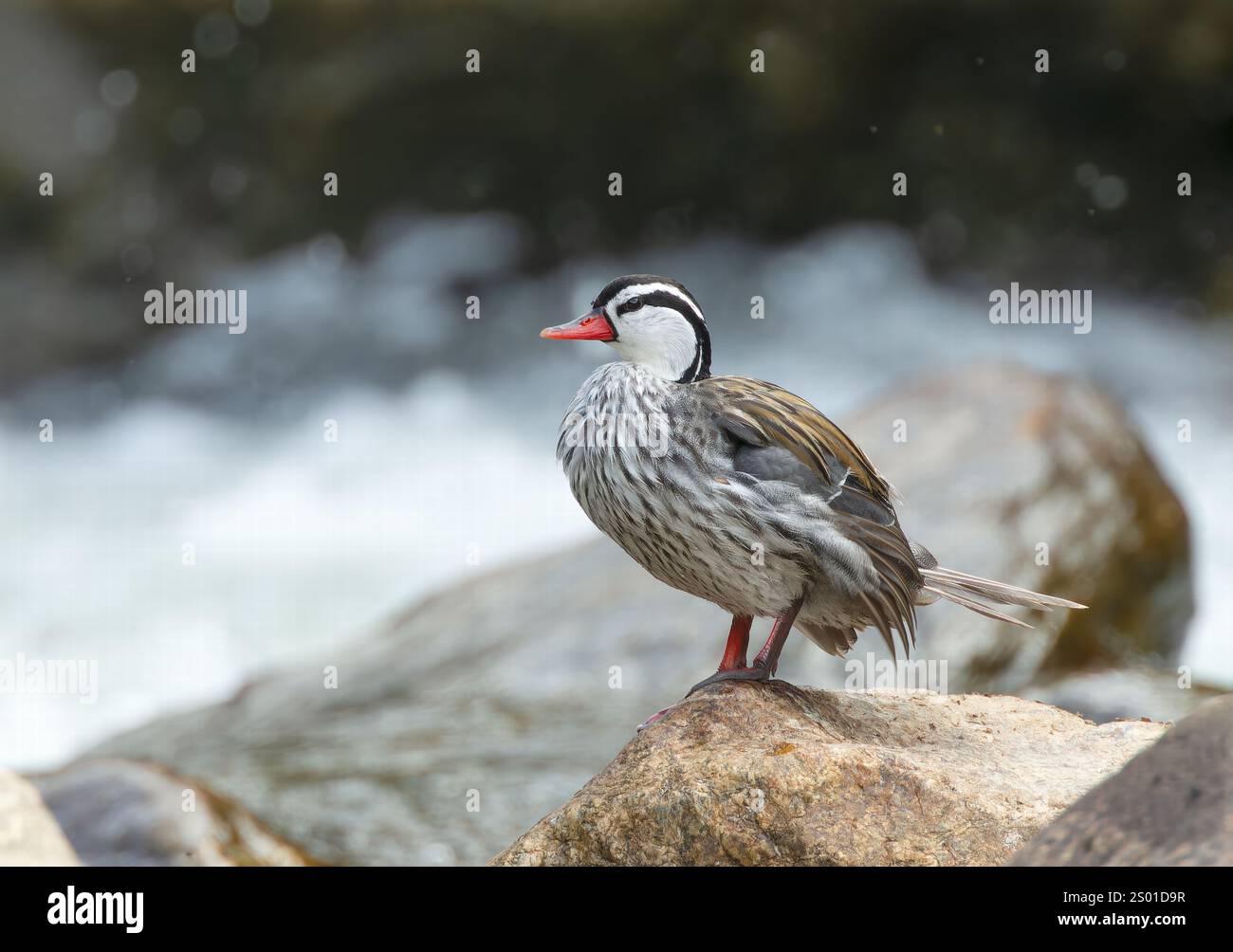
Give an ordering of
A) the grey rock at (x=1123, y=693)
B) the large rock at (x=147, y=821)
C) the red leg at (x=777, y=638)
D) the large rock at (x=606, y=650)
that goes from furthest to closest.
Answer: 1. the large rock at (x=606, y=650)
2. the grey rock at (x=1123, y=693)
3. the large rock at (x=147, y=821)
4. the red leg at (x=777, y=638)

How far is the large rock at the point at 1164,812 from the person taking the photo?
3.33 m

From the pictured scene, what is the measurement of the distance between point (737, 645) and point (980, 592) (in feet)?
3.30

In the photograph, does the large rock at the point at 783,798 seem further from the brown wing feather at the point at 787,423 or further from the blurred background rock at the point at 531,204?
the blurred background rock at the point at 531,204

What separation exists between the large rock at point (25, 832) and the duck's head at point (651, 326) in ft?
8.12

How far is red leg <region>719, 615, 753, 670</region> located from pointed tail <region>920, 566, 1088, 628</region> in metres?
0.74

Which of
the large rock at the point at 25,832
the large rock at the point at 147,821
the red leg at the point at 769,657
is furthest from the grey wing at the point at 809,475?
the large rock at the point at 147,821

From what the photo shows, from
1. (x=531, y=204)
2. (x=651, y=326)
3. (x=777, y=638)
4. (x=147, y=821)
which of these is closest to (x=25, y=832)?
(x=147, y=821)

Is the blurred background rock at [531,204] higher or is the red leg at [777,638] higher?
the blurred background rock at [531,204]

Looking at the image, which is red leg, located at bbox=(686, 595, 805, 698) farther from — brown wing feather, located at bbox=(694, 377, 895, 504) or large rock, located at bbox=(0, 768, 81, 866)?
large rock, located at bbox=(0, 768, 81, 866)

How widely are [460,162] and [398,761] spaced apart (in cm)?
1059

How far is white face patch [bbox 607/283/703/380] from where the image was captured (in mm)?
5008

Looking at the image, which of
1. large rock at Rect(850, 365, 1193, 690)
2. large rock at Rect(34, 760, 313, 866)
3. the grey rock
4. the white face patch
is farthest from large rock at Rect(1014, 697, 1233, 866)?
large rock at Rect(850, 365, 1193, 690)

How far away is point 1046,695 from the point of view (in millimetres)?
8938

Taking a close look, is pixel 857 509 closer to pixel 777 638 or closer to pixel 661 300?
pixel 777 638
